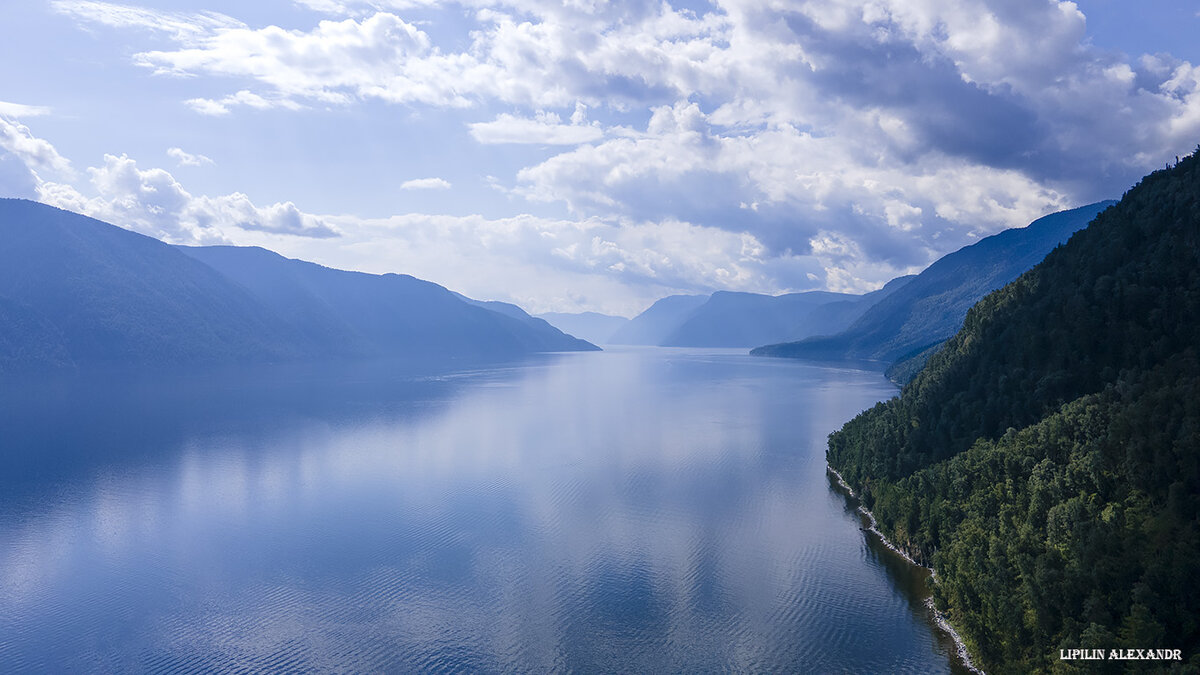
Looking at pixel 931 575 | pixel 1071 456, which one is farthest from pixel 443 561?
pixel 1071 456

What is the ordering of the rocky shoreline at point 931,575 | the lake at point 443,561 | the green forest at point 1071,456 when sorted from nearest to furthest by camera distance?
the green forest at point 1071,456 < the rocky shoreline at point 931,575 < the lake at point 443,561

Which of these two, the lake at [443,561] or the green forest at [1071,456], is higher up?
the green forest at [1071,456]

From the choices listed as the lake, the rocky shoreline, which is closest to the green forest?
the rocky shoreline

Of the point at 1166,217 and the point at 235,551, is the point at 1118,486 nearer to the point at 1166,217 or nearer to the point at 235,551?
the point at 1166,217

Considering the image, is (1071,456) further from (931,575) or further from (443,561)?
(443,561)

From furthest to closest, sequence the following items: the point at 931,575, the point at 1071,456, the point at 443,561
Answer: the point at 443,561
the point at 931,575
the point at 1071,456

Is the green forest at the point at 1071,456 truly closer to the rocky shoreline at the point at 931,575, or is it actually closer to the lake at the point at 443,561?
the rocky shoreline at the point at 931,575

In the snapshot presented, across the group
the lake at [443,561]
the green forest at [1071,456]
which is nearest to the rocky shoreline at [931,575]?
the green forest at [1071,456]
